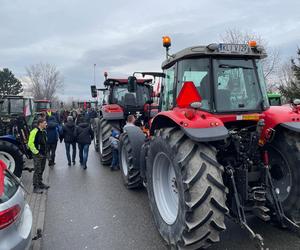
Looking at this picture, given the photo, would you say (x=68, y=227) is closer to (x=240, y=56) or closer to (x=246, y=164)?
(x=246, y=164)

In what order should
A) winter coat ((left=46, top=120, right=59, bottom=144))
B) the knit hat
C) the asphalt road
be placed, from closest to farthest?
the asphalt road, the knit hat, winter coat ((left=46, top=120, right=59, bottom=144))

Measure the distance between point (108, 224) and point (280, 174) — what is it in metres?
2.64

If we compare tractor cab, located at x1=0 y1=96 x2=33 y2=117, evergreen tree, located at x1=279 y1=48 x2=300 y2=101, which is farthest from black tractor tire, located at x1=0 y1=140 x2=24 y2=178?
evergreen tree, located at x1=279 y1=48 x2=300 y2=101

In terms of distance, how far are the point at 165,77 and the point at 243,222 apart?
104 inches

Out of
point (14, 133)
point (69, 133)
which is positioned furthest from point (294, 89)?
point (14, 133)

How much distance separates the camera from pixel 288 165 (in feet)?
13.6

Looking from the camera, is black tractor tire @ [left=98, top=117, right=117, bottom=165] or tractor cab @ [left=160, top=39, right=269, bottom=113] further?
black tractor tire @ [left=98, top=117, right=117, bottom=165]

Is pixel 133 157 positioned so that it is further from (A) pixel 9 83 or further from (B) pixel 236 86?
(A) pixel 9 83

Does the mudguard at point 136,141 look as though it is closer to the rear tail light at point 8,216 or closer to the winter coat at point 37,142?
the winter coat at point 37,142

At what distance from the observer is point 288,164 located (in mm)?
4148

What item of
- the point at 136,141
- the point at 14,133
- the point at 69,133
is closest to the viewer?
the point at 136,141

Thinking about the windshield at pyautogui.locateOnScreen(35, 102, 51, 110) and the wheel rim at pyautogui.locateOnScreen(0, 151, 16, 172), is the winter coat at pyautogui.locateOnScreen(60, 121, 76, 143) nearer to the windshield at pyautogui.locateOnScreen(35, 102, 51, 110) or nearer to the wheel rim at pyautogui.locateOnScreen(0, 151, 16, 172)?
the wheel rim at pyautogui.locateOnScreen(0, 151, 16, 172)

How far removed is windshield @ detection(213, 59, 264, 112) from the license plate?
0.15 meters

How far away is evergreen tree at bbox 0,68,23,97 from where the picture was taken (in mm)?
49875
